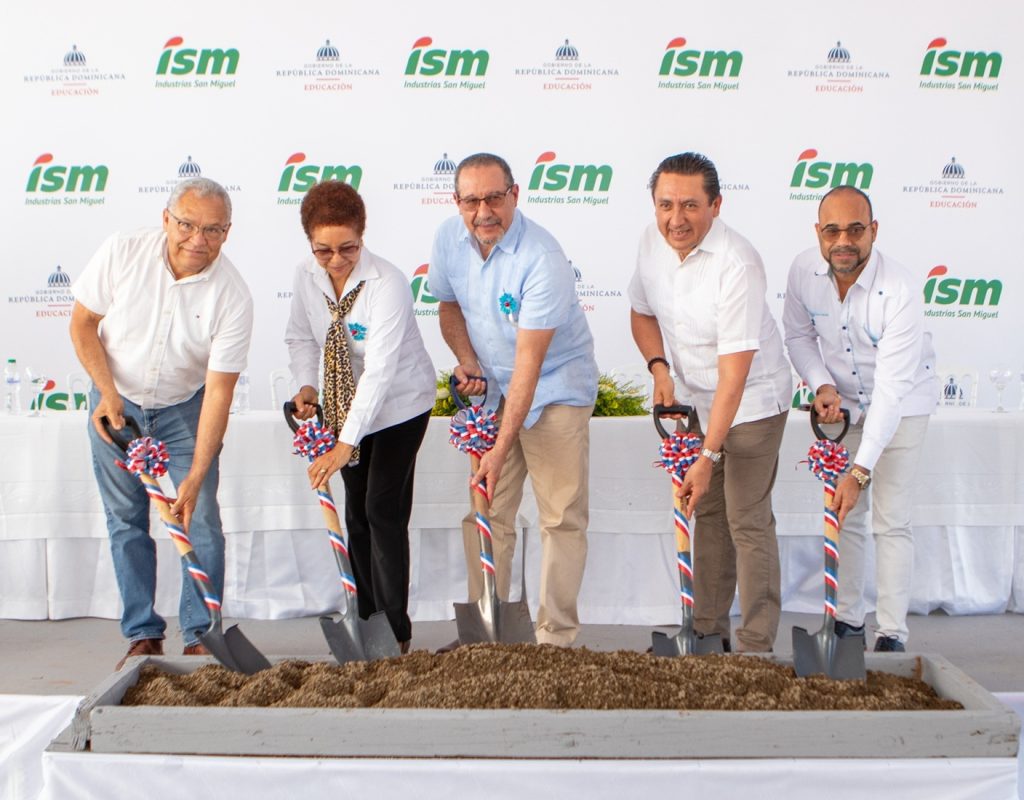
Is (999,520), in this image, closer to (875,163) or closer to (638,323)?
(638,323)

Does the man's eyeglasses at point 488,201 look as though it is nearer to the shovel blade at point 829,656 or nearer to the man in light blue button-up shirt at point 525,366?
the man in light blue button-up shirt at point 525,366

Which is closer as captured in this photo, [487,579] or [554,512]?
[487,579]

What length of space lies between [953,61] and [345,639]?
4997mm

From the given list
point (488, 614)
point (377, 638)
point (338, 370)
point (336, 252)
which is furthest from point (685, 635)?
point (336, 252)

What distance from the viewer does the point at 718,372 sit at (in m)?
2.86

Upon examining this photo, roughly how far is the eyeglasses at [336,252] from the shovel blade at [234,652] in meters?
0.96

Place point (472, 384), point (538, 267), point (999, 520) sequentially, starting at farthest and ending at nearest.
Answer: point (999, 520)
point (472, 384)
point (538, 267)

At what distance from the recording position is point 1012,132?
5910 millimetres

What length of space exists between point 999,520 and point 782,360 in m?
1.41

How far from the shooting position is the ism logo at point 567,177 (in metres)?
5.95

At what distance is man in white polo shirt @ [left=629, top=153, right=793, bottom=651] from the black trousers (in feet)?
2.40

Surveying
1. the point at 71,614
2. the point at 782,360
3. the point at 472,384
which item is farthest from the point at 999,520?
the point at 71,614

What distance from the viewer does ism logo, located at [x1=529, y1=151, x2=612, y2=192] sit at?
19.5 feet

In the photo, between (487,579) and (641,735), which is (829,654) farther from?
(487,579)
